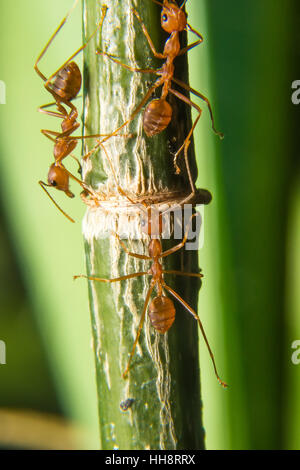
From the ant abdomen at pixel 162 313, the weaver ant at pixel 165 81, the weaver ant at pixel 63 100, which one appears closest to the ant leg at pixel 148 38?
the weaver ant at pixel 165 81

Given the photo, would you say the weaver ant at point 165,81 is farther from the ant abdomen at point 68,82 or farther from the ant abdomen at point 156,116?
the ant abdomen at point 68,82

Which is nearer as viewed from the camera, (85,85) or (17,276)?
(85,85)

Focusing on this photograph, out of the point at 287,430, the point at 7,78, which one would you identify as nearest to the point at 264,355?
the point at 287,430

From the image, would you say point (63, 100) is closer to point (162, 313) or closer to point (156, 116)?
point (156, 116)

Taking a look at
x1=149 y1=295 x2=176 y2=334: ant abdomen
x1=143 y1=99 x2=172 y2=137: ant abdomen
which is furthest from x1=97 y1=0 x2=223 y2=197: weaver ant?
x1=149 y1=295 x2=176 y2=334: ant abdomen

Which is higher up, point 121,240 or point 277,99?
point 277,99

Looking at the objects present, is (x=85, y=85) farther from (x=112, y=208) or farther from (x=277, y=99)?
(x=277, y=99)
